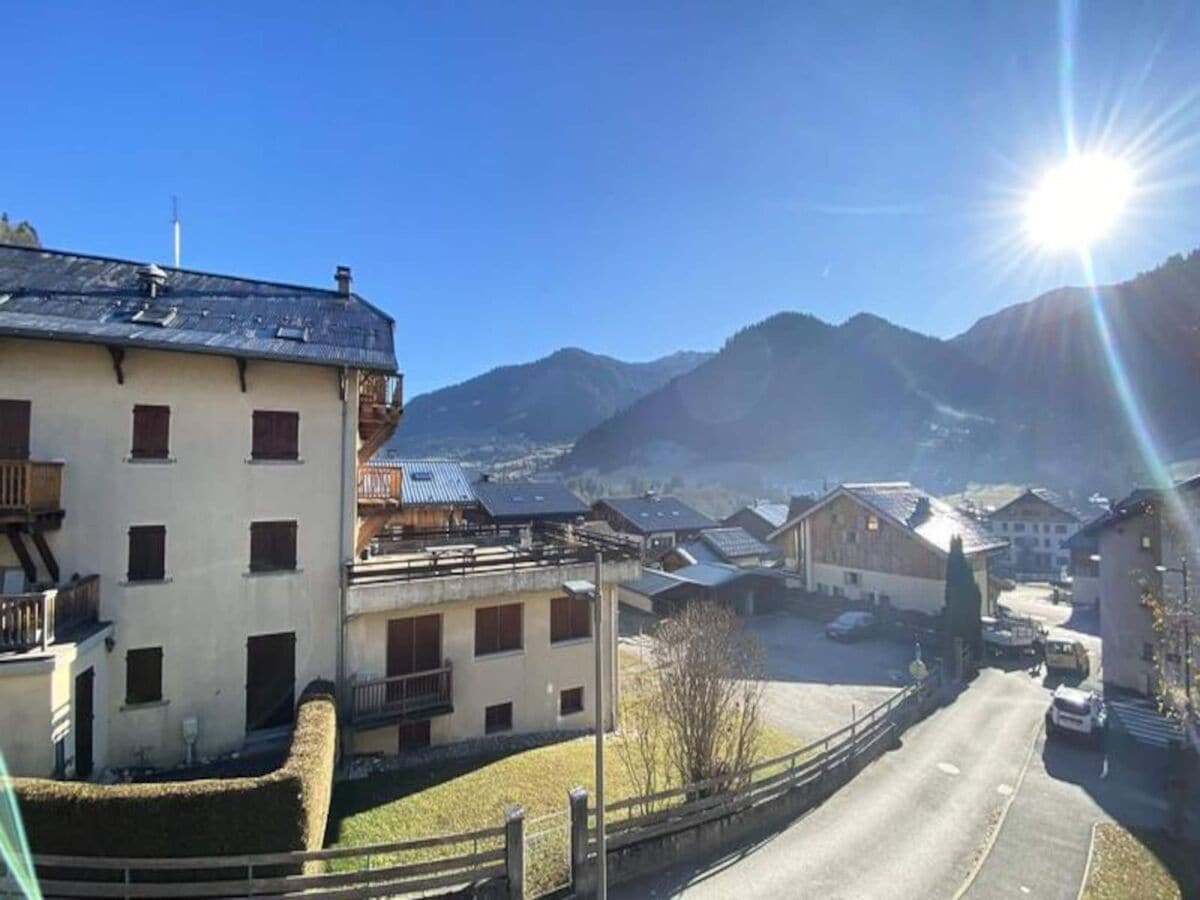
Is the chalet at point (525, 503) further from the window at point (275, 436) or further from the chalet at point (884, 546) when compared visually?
the window at point (275, 436)

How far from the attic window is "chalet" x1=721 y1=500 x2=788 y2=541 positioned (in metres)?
50.4

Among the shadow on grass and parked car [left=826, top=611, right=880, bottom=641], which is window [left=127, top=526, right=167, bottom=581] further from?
parked car [left=826, top=611, right=880, bottom=641]

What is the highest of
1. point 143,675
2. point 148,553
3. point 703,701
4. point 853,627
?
point 148,553

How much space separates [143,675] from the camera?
14625 millimetres

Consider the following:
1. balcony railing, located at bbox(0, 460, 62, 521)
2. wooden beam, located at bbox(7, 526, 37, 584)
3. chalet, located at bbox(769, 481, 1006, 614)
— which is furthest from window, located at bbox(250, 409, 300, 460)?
chalet, located at bbox(769, 481, 1006, 614)

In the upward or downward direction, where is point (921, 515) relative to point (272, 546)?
downward

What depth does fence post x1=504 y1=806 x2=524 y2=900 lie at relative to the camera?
33.6 feet

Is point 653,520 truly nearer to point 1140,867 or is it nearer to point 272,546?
point 272,546

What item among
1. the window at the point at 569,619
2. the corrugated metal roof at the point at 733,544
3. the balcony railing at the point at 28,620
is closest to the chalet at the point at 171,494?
the balcony railing at the point at 28,620

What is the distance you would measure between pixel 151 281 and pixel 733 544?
4261 centimetres

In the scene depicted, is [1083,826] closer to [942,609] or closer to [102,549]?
[942,609]

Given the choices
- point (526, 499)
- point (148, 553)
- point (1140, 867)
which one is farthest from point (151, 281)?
point (526, 499)

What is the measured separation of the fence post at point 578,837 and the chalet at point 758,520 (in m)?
49.2

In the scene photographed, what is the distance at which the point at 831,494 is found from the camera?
43094 mm
